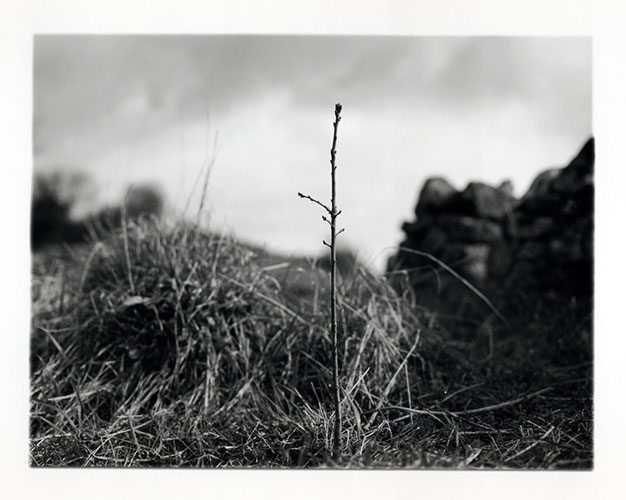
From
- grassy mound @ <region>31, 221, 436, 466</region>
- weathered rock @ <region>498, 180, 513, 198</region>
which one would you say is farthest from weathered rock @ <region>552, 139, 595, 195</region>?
grassy mound @ <region>31, 221, 436, 466</region>

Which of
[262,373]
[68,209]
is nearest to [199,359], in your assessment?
[262,373]

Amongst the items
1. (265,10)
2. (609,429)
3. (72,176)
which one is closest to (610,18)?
(265,10)

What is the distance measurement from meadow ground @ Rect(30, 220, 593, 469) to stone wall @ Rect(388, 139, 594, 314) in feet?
1.02

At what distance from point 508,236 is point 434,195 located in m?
0.47

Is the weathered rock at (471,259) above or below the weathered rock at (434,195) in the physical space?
below

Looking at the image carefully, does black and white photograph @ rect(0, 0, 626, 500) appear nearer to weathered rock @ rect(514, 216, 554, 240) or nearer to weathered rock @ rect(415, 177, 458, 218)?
weathered rock @ rect(514, 216, 554, 240)

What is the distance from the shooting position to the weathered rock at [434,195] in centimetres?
333

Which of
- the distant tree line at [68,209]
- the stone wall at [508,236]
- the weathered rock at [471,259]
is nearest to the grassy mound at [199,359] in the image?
the distant tree line at [68,209]

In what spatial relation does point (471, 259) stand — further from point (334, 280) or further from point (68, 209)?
point (68, 209)

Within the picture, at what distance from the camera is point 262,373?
200cm

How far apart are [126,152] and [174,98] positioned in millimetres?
358

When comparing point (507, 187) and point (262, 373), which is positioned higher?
point (507, 187)

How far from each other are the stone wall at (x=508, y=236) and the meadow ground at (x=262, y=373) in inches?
12.3

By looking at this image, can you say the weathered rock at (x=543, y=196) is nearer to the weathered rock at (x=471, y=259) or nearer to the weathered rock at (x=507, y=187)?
the weathered rock at (x=507, y=187)
